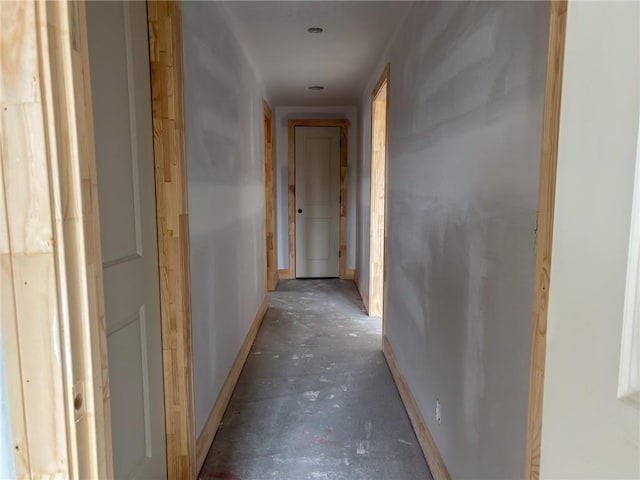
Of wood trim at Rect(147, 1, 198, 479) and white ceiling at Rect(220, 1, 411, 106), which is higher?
white ceiling at Rect(220, 1, 411, 106)

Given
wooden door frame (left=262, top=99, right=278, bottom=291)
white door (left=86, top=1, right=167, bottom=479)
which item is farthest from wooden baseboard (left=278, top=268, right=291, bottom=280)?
white door (left=86, top=1, right=167, bottom=479)

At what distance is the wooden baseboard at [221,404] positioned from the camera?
6.04ft

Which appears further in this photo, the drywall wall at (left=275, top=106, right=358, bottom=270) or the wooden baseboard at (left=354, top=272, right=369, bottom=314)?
the drywall wall at (left=275, top=106, right=358, bottom=270)

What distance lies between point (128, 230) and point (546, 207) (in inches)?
44.8

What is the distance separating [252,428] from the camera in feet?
7.09

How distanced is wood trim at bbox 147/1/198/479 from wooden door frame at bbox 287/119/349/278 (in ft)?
13.3

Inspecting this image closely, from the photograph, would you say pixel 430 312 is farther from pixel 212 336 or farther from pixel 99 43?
pixel 99 43

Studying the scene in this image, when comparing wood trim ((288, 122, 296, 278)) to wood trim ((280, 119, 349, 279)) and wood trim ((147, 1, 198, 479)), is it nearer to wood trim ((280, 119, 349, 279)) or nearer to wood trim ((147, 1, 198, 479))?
wood trim ((280, 119, 349, 279))

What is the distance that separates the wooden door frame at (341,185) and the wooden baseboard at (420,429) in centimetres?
299

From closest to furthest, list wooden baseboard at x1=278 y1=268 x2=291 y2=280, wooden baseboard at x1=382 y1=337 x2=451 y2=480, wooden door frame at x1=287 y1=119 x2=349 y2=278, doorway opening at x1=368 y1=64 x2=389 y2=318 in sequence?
wooden baseboard at x1=382 y1=337 x2=451 y2=480 → doorway opening at x1=368 y1=64 x2=389 y2=318 → wooden door frame at x1=287 y1=119 x2=349 y2=278 → wooden baseboard at x1=278 y1=268 x2=291 y2=280

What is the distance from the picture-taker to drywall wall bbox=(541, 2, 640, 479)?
0.49m

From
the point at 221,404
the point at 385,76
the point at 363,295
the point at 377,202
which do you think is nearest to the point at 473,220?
the point at 221,404

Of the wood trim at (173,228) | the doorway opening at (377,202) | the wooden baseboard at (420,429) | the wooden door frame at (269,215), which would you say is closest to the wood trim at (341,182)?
the wooden door frame at (269,215)

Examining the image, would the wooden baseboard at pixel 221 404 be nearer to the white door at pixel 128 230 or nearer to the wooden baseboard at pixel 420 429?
the white door at pixel 128 230
